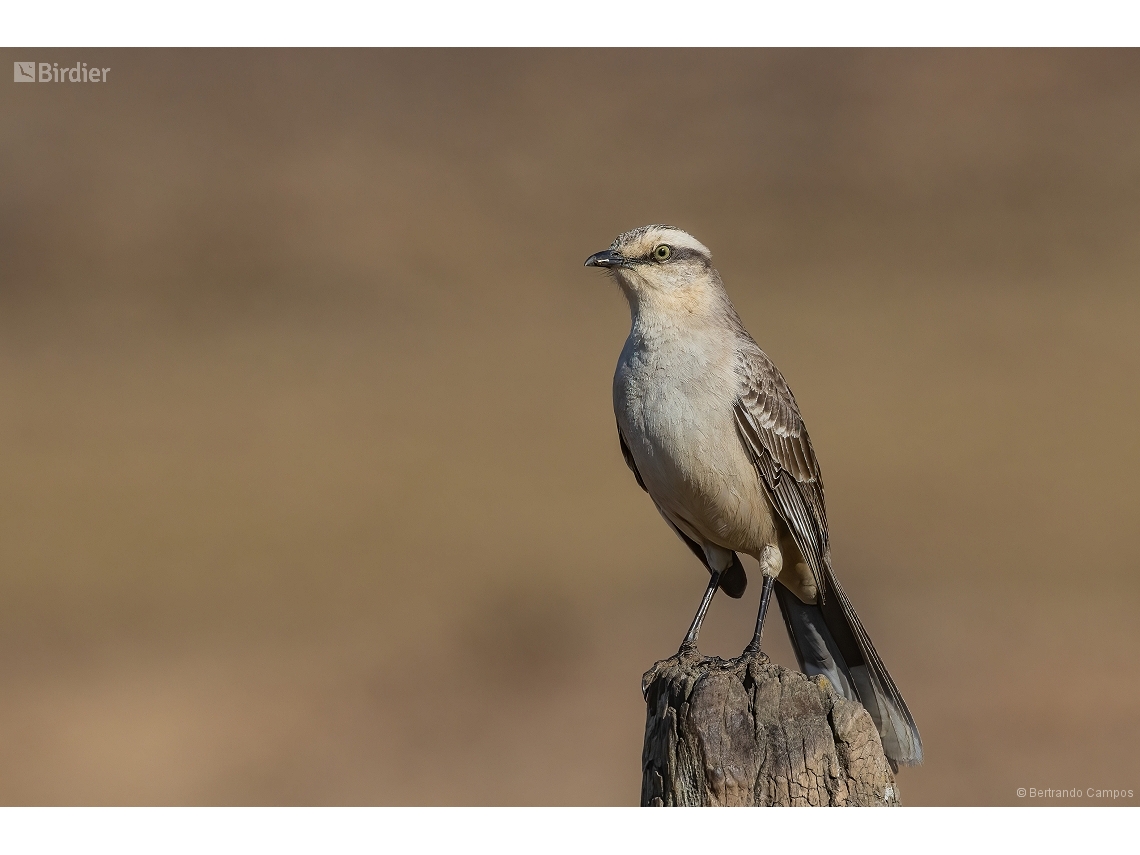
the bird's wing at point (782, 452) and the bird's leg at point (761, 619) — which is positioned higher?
the bird's wing at point (782, 452)

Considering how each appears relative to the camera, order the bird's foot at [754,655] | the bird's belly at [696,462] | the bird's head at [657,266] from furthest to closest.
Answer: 1. the bird's head at [657,266]
2. the bird's belly at [696,462]
3. the bird's foot at [754,655]

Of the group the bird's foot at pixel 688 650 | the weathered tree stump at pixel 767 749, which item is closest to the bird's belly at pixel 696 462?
the bird's foot at pixel 688 650

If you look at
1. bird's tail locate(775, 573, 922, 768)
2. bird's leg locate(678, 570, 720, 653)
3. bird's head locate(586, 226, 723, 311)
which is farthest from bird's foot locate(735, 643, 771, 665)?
bird's head locate(586, 226, 723, 311)

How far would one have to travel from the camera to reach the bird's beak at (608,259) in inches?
253

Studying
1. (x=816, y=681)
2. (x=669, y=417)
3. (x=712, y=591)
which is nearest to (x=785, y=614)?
(x=712, y=591)

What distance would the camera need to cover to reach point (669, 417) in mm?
6082

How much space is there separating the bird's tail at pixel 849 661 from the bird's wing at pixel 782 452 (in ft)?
0.65

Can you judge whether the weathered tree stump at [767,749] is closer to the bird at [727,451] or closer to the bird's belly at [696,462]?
the bird at [727,451]

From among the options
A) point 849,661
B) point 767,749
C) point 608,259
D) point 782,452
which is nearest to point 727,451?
point 782,452

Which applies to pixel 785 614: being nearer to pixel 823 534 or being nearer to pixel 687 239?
pixel 823 534

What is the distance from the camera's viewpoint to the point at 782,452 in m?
6.53

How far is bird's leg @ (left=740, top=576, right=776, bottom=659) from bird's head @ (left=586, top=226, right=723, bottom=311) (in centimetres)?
175

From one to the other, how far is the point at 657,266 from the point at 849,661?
8.46 feet

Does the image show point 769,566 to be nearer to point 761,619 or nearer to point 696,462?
point 761,619
